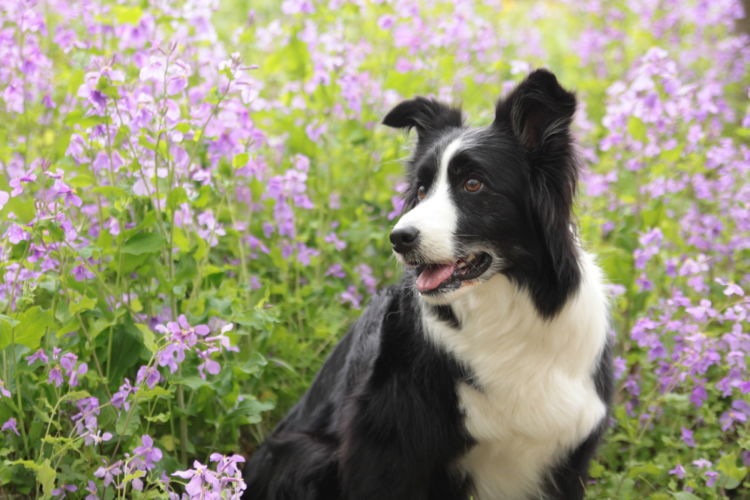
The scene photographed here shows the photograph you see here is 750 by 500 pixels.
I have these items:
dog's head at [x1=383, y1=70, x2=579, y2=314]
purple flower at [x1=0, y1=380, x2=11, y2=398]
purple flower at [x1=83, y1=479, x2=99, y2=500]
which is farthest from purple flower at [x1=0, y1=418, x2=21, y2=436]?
dog's head at [x1=383, y1=70, x2=579, y2=314]

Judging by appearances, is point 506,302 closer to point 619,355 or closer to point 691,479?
point 691,479

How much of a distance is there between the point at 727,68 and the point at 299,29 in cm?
351

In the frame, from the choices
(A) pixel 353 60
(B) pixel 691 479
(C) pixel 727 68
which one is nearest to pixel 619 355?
(B) pixel 691 479

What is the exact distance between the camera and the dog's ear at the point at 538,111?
279 centimetres

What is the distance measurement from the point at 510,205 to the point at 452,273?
296mm

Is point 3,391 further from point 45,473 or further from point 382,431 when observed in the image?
point 382,431

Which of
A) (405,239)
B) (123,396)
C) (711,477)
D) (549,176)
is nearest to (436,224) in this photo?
(405,239)

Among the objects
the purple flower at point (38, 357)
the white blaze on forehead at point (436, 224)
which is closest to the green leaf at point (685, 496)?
the white blaze on forehead at point (436, 224)

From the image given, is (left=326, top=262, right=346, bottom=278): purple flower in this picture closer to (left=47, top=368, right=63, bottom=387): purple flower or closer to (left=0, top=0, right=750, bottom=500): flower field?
(left=0, top=0, right=750, bottom=500): flower field

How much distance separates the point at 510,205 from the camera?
289cm

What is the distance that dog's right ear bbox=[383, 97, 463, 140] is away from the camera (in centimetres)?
329

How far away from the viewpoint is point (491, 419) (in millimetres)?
2975

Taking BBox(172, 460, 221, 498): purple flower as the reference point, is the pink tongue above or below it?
above

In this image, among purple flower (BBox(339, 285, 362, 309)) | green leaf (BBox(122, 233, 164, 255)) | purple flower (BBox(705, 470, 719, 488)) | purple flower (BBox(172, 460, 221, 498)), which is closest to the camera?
purple flower (BBox(172, 460, 221, 498))
